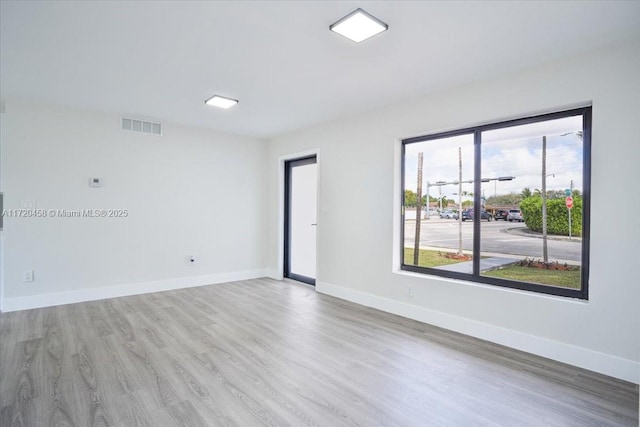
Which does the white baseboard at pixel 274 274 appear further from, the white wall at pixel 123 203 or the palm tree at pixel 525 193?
the palm tree at pixel 525 193

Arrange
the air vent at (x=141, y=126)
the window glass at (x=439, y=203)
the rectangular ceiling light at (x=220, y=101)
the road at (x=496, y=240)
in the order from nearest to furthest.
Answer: the road at (x=496, y=240) < the window glass at (x=439, y=203) < the rectangular ceiling light at (x=220, y=101) < the air vent at (x=141, y=126)

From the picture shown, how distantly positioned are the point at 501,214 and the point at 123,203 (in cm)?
499

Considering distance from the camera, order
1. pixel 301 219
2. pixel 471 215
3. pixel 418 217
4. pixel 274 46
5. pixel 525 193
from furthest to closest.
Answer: pixel 301 219, pixel 418 217, pixel 471 215, pixel 525 193, pixel 274 46

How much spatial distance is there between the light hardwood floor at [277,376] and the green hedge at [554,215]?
1181 mm

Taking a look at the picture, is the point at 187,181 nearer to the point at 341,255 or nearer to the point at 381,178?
the point at 341,255

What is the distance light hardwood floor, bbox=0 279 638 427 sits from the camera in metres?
2.06

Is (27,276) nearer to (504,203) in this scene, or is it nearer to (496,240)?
(496,240)

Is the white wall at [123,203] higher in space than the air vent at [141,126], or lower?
lower

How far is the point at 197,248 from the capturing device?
219 inches

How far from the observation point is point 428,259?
13.2ft

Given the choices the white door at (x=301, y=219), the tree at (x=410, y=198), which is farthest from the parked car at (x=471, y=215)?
the white door at (x=301, y=219)

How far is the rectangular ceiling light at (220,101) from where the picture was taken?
157 inches

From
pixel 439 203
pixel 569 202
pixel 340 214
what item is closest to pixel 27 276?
pixel 340 214

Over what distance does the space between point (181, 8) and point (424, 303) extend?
3614mm
